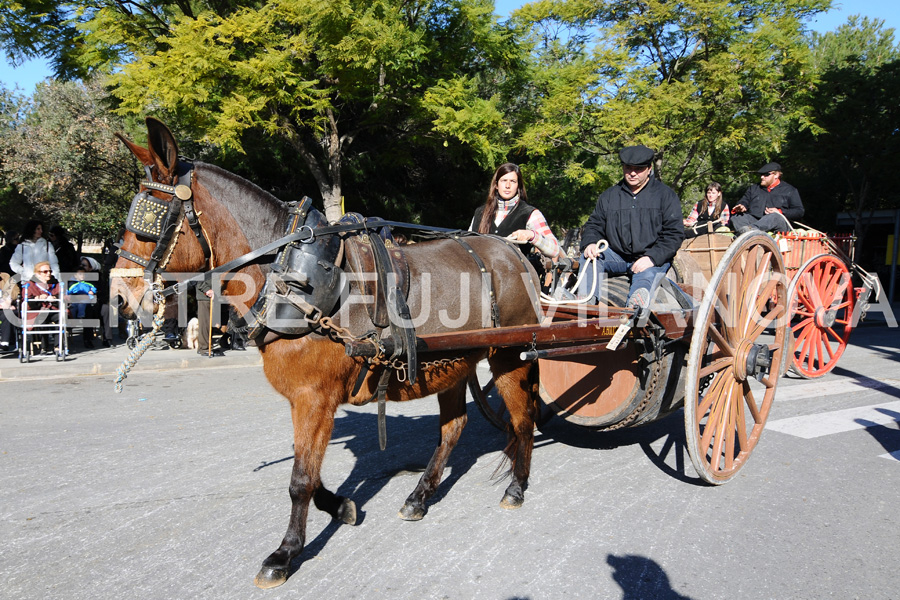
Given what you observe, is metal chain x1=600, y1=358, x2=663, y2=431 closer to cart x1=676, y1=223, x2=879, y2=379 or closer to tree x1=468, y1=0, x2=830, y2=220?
cart x1=676, y1=223, x2=879, y2=379

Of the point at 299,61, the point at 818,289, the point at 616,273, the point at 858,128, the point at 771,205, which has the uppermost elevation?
the point at 858,128

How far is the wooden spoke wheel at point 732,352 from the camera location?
3.93m

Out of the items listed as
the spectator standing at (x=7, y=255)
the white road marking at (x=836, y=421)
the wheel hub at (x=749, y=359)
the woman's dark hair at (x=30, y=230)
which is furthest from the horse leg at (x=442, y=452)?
the spectator standing at (x=7, y=255)

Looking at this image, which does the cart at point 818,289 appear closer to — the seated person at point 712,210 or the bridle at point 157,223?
the seated person at point 712,210

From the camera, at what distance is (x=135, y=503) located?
4.04 meters

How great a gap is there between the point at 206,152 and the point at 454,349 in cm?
1253

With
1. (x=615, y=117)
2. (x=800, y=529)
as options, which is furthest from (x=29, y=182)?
(x=800, y=529)

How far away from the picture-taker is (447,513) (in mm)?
4000

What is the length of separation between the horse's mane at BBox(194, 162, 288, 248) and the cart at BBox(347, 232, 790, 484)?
3.43 ft

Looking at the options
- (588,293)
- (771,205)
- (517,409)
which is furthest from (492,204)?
(771,205)

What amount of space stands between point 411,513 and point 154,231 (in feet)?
7.22

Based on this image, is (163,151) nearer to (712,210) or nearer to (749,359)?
(749,359)

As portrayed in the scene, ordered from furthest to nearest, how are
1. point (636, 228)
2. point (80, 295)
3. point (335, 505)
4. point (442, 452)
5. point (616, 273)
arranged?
point (80, 295) < point (616, 273) < point (636, 228) < point (442, 452) < point (335, 505)

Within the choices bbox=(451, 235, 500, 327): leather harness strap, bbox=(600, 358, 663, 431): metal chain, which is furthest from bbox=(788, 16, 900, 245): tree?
bbox=(451, 235, 500, 327): leather harness strap
